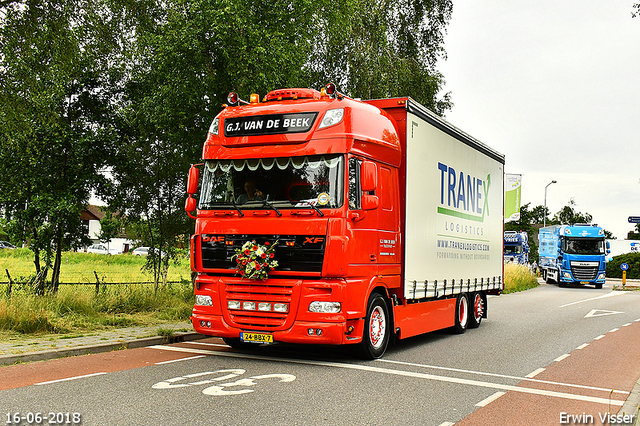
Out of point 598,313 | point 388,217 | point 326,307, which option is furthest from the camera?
point 598,313

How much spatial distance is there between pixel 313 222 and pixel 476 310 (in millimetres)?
7210

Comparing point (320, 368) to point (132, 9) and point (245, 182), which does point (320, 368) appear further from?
point (132, 9)

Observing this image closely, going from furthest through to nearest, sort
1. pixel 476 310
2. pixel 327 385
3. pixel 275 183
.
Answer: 1. pixel 476 310
2. pixel 275 183
3. pixel 327 385

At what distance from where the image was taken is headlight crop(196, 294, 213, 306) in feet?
30.9

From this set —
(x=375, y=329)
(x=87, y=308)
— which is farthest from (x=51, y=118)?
(x=375, y=329)

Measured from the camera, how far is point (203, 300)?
947 cm

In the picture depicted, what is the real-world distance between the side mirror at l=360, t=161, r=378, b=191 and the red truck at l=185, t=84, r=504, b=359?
16mm

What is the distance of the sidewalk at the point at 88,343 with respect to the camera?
8.81 meters

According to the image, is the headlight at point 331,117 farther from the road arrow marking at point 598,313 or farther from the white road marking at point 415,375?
the road arrow marking at point 598,313

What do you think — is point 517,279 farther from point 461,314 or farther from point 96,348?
point 96,348

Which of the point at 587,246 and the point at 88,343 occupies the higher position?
the point at 587,246

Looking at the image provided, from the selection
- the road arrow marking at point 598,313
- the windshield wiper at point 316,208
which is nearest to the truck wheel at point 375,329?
the windshield wiper at point 316,208

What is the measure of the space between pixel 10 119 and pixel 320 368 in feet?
23.1

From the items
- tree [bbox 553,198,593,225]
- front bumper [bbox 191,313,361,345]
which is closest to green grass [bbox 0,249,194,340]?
front bumper [bbox 191,313,361,345]
